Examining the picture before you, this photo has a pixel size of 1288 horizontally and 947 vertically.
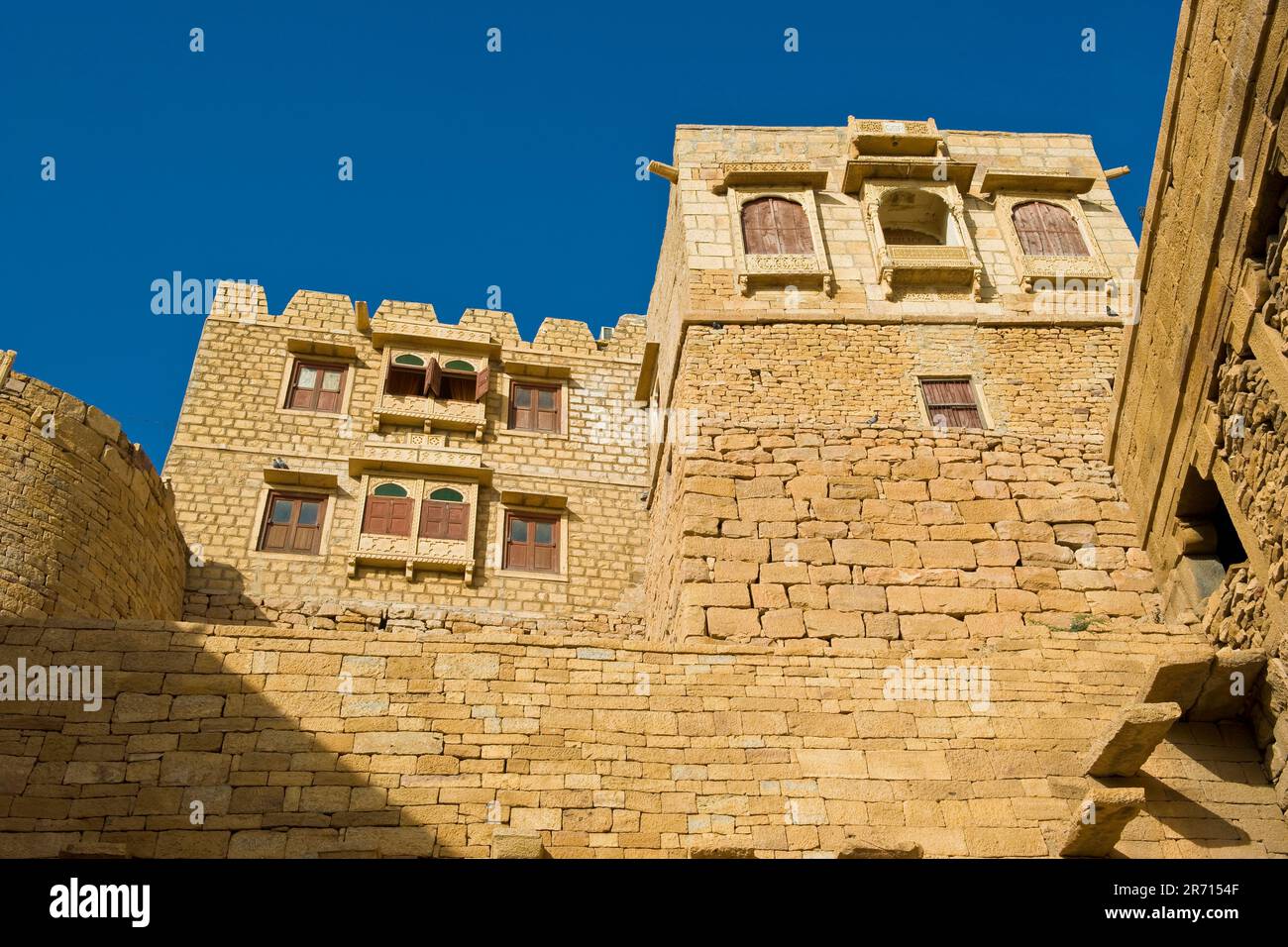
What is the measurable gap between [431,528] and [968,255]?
26.9ft

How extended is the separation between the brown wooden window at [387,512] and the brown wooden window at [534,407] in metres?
2.46

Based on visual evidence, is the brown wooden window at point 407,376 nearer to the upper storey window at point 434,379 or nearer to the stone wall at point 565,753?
the upper storey window at point 434,379

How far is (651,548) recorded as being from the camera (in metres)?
16.2

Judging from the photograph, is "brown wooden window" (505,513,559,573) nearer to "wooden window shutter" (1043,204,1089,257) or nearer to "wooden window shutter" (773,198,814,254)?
"wooden window shutter" (773,198,814,254)

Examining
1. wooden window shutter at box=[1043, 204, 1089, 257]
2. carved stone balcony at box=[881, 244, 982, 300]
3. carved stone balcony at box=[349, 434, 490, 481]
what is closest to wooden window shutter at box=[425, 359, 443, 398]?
carved stone balcony at box=[349, 434, 490, 481]

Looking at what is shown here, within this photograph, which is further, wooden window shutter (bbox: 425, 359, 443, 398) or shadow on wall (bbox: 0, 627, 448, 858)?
wooden window shutter (bbox: 425, 359, 443, 398)

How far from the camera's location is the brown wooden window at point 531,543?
17125 millimetres

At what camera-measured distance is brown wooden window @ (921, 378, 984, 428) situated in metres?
14.1

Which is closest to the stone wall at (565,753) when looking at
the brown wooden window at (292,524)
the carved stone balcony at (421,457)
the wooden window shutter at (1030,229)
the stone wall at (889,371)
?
the stone wall at (889,371)

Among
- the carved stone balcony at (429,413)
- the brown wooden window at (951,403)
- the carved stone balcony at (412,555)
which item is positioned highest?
the carved stone balcony at (429,413)

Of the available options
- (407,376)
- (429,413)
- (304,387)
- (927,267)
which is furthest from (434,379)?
(927,267)

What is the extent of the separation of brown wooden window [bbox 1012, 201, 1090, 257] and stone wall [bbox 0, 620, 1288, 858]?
766 cm
